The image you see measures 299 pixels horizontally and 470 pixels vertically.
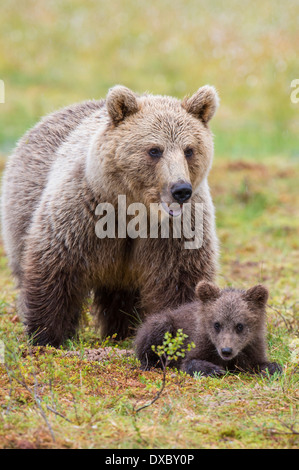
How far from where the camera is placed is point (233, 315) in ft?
18.3

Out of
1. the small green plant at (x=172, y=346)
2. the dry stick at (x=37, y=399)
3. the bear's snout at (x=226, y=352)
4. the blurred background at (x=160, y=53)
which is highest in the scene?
the blurred background at (x=160, y=53)

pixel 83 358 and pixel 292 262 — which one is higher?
pixel 292 262

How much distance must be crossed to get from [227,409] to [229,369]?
1142 mm

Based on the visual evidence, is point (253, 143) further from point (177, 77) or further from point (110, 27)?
point (110, 27)

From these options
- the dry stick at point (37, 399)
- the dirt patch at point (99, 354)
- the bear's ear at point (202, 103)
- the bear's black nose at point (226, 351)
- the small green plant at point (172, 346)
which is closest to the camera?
the dry stick at point (37, 399)

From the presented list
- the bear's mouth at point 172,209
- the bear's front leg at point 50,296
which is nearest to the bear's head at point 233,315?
the bear's mouth at point 172,209

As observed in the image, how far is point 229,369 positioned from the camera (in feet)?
18.6

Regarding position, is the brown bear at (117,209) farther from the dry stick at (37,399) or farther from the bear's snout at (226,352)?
the dry stick at (37,399)

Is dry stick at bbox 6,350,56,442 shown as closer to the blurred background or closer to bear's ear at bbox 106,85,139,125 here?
bear's ear at bbox 106,85,139,125

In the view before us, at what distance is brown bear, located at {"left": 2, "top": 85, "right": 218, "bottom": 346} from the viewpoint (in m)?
5.89

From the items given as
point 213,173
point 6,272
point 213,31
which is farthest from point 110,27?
point 6,272

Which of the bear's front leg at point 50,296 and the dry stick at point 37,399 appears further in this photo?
the bear's front leg at point 50,296

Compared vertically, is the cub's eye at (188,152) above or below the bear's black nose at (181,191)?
above

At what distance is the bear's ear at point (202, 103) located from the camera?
618cm
